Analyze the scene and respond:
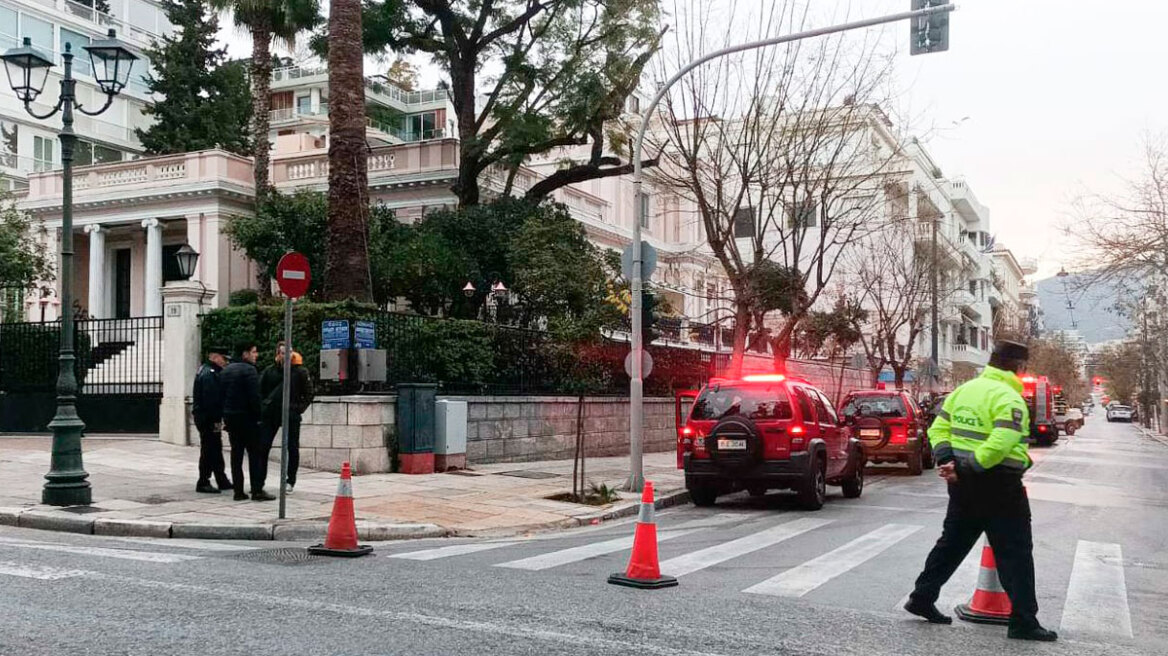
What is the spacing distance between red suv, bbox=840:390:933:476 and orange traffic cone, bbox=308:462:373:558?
1361 cm

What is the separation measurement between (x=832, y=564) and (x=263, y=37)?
1001 inches

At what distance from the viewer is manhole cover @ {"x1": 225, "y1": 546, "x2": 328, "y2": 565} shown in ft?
27.9

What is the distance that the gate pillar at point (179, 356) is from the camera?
57.7 feet

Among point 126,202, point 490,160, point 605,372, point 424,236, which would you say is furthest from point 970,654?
point 126,202

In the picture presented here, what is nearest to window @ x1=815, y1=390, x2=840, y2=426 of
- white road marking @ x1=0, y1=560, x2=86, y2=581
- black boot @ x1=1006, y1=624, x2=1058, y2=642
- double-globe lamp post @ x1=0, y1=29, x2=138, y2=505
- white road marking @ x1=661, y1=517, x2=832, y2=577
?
white road marking @ x1=661, y1=517, x2=832, y2=577

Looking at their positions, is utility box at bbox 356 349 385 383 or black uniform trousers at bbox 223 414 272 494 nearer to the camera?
black uniform trousers at bbox 223 414 272 494

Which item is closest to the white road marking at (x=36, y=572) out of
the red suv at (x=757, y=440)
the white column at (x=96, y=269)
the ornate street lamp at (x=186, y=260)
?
the red suv at (x=757, y=440)

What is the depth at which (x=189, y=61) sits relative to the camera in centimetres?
4409

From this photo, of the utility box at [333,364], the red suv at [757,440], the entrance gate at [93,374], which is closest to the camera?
the red suv at [757,440]

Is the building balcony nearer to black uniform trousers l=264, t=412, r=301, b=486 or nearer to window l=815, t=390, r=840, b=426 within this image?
window l=815, t=390, r=840, b=426

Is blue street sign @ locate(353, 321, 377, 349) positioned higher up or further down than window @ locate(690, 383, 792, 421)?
higher up

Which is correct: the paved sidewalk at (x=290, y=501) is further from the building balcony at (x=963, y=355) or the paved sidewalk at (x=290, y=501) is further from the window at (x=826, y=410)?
the building balcony at (x=963, y=355)

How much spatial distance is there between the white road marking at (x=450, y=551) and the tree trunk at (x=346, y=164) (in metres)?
8.51

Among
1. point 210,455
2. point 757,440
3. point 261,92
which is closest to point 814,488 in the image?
point 757,440
